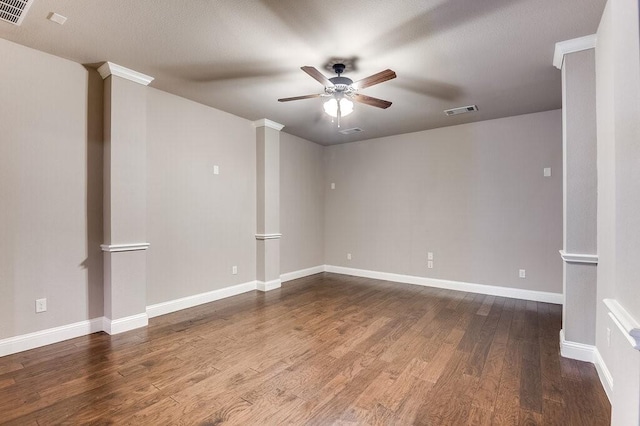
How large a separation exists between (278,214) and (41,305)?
309cm

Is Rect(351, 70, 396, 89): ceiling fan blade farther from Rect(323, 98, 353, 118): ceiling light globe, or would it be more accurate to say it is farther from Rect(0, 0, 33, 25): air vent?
Rect(0, 0, 33, 25): air vent

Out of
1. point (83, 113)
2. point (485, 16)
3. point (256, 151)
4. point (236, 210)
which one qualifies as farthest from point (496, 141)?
point (83, 113)

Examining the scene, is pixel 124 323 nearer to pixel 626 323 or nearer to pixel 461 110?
pixel 626 323

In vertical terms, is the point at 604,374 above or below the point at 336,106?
below

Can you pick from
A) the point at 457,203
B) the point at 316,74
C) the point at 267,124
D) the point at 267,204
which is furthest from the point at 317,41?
the point at 457,203

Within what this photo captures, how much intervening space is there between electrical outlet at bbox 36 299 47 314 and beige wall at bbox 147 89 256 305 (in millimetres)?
925

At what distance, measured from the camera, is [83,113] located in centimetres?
306

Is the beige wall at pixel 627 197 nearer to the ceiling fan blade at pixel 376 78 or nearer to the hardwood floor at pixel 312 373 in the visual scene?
the hardwood floor at pixel 312 373

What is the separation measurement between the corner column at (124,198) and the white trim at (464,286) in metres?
3.73

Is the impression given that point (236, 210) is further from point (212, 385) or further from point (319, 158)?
point (212, 385)

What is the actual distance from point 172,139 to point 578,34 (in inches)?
163

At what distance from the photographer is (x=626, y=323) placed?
120 cm

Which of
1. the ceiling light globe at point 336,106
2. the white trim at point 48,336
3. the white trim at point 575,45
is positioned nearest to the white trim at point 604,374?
the white trim at point 575,45

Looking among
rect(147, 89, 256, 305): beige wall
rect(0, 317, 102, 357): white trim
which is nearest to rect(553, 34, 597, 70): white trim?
rect(147, 89, 256, 305): beige wall
